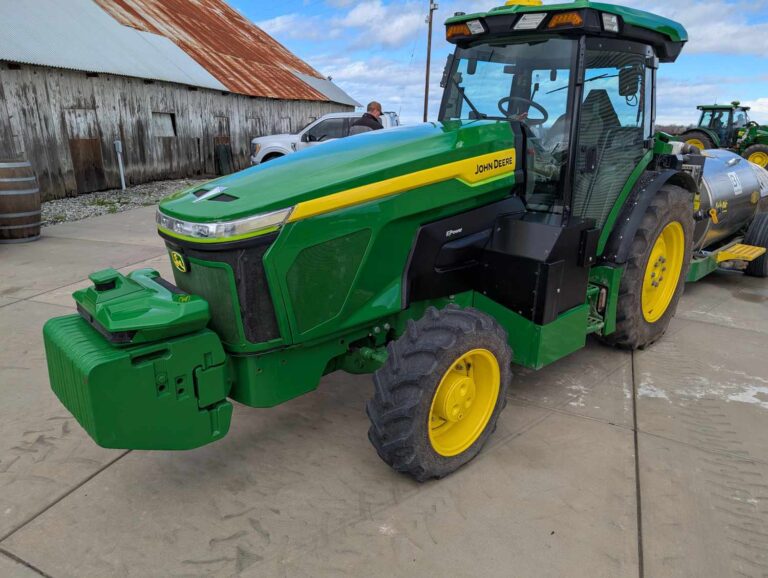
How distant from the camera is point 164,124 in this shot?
45.6 ft

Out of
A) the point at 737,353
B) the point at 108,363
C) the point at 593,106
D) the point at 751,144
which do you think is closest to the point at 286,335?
the point at 108,363

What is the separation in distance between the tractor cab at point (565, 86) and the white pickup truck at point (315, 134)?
27.0ft

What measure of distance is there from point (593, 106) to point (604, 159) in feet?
1.17

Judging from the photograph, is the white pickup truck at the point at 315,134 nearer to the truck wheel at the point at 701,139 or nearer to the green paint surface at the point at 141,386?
the truck wheel at the point at 701,139

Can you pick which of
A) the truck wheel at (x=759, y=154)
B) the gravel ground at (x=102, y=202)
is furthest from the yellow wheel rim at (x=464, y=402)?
the truck wheel at (x=759, y=154)

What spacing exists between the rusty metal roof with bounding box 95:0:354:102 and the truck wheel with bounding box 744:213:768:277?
44.0ft

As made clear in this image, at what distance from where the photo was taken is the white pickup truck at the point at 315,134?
12.1 metres

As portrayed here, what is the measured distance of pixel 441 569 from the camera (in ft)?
7.39

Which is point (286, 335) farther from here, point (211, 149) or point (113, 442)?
point (211, 149)

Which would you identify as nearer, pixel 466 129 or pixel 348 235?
pixel 348 235

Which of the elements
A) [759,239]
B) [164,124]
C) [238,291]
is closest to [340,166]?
[238,291]

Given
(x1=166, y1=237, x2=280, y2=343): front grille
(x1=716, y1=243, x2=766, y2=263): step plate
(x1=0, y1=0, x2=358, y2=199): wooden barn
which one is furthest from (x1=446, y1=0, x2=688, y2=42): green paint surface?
(x1=0, y1=0, x2=358, y2=199): wooden barn

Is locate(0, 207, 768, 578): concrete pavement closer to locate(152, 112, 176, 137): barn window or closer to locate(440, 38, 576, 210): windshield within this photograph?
locate(440, 38, 576, 210): windshield

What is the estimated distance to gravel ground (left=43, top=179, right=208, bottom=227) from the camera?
9672 mm
